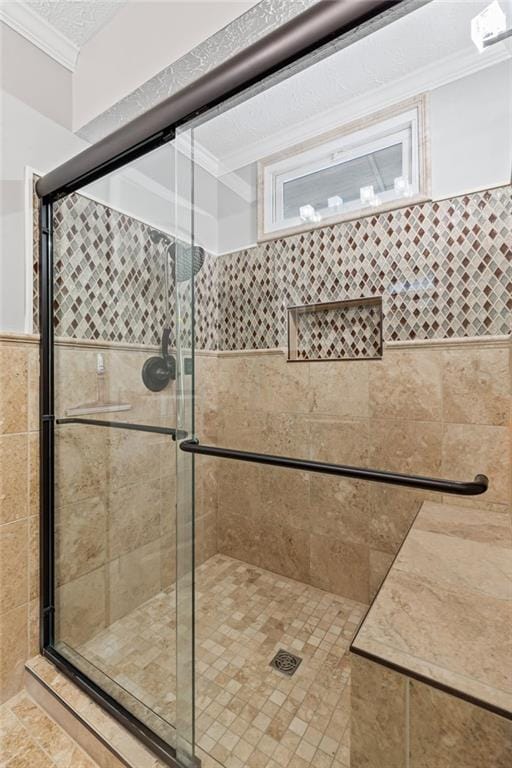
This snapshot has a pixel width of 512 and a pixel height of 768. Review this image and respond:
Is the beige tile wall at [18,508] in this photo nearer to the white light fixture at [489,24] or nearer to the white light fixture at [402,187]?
the white light fixture at [402,187]

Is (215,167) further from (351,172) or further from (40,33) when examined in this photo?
(40,33)

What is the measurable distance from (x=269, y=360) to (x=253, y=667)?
3.53 ft

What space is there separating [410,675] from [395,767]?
14cm

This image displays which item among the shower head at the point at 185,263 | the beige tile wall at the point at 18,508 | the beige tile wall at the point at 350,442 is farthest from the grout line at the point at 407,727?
the beige tile wall at the point at 18,508

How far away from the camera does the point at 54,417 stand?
3.82 feet

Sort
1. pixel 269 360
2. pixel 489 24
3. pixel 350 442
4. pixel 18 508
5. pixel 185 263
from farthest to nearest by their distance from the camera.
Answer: pixel 269 360 → pixel 350 442 → pixel 18 508 → pixel 185 263 → pixel 489 24

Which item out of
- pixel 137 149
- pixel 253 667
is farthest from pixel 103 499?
pixel 137 149

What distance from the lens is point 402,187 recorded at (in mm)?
1109

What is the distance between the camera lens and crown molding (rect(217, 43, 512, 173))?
86 centimetres

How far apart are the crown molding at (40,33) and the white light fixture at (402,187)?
4.22ft

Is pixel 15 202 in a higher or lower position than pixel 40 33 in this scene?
lower

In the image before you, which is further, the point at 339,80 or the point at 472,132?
the point at 339,80

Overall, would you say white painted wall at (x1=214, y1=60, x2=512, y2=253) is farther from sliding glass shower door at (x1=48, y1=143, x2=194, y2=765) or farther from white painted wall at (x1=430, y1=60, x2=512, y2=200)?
sliding glass shower door at (x1=48, y1=143, x2=194, y2=765)

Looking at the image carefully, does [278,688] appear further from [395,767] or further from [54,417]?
[54,417]
